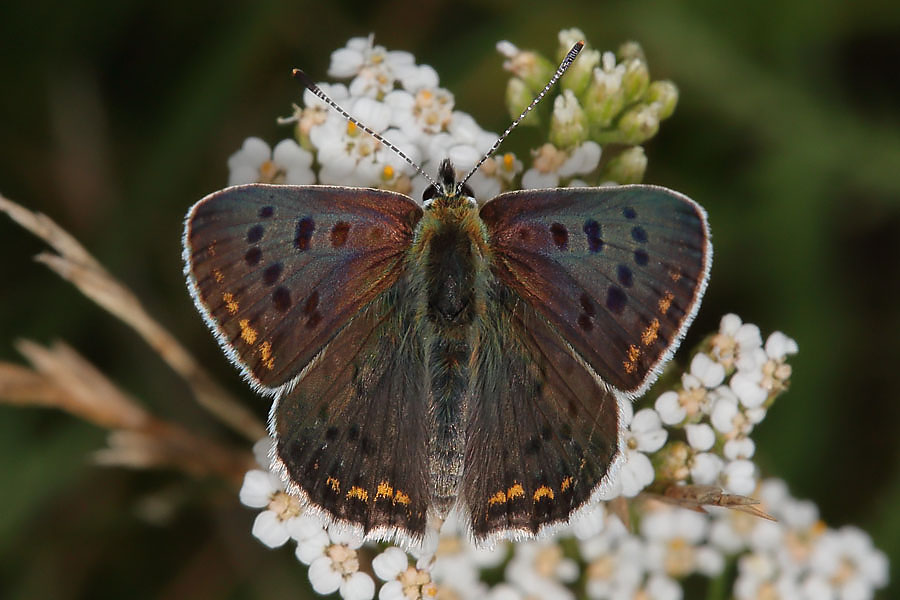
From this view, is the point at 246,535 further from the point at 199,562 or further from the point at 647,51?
the point at 647,51

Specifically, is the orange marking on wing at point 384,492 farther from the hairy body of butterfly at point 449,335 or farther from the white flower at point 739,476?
the white flower at point 739,476

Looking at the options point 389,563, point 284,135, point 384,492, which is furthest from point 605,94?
point 284,135

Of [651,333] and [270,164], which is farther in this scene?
[270,164]

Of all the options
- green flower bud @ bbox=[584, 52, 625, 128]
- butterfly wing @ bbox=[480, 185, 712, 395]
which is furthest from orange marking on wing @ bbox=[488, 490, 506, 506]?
green flower bud @ bbox=[584, 52, 625, 128]

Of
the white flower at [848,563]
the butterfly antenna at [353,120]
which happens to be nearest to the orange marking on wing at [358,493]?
the butterfly antenna at [353,120]

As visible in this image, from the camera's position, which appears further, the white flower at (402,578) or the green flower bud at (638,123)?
the green flower bud at (638,123)

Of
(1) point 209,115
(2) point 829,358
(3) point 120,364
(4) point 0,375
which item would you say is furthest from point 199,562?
(2) point 829,358

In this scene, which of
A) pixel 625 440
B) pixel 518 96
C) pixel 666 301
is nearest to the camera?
pixel 666 301

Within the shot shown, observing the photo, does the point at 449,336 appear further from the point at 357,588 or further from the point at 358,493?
the point at 357,588
